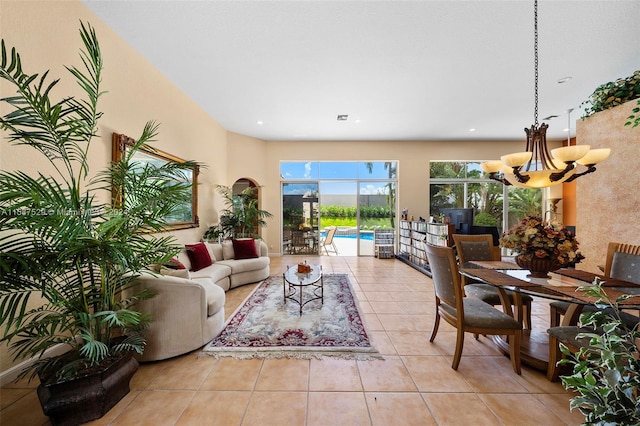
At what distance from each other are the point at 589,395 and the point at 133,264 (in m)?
2.41

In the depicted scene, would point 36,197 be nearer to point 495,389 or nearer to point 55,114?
point 55,114

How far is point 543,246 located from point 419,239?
3896mm

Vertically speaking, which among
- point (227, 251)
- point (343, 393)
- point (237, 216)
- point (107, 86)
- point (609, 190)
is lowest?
point (343, 393)

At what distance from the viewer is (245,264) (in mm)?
4324

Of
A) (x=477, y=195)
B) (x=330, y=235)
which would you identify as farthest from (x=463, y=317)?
(x=477, y=195)

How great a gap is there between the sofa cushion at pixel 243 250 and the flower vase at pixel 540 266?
154 inches

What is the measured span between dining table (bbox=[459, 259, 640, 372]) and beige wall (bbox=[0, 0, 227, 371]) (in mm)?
3900

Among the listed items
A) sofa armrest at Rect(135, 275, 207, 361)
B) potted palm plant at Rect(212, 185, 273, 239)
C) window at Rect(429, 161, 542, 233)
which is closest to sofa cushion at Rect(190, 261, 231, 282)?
sofa armrest at Rect(135, 275, 207, 361)

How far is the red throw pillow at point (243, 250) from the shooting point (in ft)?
15.0

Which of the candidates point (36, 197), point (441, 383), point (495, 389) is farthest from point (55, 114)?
point (495, 389)

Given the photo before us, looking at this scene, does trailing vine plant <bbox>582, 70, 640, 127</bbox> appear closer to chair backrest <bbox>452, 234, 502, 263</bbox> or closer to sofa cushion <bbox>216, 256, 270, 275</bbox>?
chair backrest <bbox>452, 234, 502, 263</bbox>

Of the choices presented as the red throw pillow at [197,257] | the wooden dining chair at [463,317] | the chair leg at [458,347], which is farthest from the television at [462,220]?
the red throw pillow at [197,257]

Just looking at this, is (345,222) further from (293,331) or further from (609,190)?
(609,190)

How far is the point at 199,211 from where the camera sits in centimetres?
489
